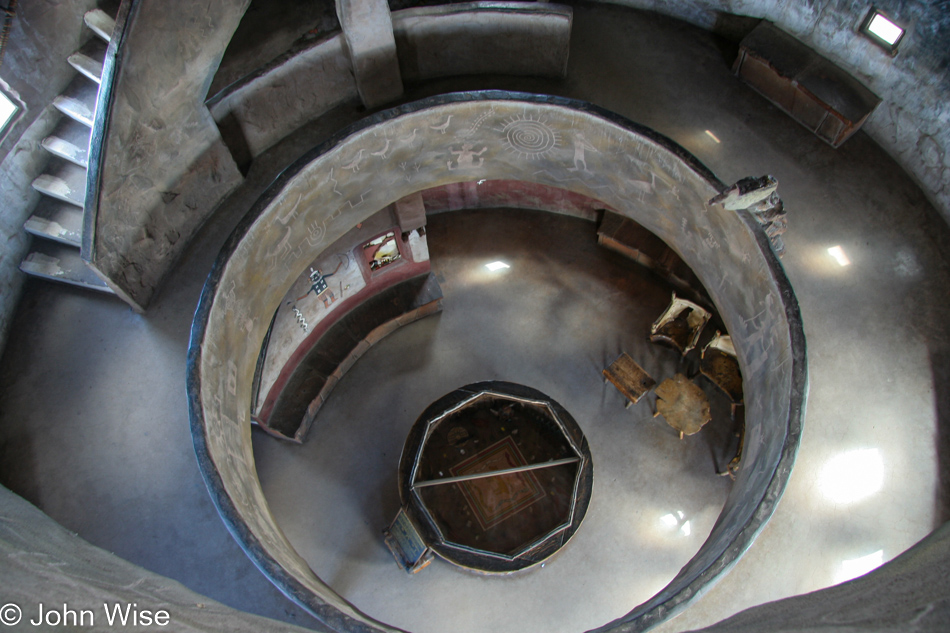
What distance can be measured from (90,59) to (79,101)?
1.87 ft

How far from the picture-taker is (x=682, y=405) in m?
11.1

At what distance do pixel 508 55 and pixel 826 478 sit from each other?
7.50m

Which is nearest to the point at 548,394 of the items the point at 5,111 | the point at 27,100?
the point at 27,100

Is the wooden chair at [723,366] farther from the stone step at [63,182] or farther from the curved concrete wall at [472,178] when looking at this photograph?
the stone step at [63,182]

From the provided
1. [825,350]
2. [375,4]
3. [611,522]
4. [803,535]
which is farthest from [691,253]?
[375,4]

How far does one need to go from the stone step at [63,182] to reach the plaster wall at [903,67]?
33.7ft

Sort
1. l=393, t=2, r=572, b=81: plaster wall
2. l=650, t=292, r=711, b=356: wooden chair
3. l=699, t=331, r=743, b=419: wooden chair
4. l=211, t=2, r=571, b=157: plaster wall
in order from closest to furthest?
l=211, t=2, r=571, b=157: plaster wall, l=393, t=2, r=572, b=81: plaster wall, l=699, t=331, r=743, b=419: wooden chair, l=650, t=292, r=711, b=356: wooden chair

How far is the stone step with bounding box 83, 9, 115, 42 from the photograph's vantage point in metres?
8.42

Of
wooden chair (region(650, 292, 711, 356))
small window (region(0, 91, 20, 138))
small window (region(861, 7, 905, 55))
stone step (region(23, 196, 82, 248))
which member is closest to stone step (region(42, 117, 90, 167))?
small window (region(0, 91, 20, 138))

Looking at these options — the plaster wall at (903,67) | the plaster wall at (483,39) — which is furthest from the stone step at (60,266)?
the plaster wall at (903,67)

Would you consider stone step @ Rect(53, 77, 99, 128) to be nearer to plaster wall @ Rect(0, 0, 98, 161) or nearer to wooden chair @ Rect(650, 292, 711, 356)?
plaster wall @ Rect(0, 0, 98, 161)

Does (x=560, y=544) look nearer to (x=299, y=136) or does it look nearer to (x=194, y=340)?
(x=194, y=340)

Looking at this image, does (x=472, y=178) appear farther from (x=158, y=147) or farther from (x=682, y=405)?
(x=682, y=405)

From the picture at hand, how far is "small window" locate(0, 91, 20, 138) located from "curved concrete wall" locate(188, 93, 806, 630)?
10.5 feet
